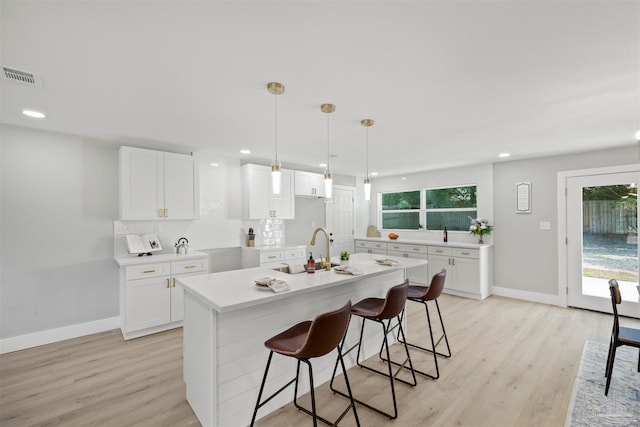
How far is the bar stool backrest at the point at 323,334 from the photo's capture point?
63.4 inches

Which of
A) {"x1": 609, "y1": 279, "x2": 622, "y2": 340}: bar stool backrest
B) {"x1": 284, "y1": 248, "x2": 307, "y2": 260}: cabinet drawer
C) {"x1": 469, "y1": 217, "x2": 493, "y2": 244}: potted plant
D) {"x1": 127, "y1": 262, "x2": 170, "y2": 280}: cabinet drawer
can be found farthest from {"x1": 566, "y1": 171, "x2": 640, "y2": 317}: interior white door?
{"x1": 127, "y1": 262, "x2": 170, "y2": 280}: cabinet drawer

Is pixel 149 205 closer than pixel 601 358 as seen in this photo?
No

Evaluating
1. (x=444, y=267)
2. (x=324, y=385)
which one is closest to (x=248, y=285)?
(x=324, y=385)

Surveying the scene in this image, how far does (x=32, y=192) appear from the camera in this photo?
10.7 feet

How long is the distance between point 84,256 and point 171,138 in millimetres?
1783

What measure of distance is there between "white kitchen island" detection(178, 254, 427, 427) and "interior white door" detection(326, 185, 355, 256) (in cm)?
383

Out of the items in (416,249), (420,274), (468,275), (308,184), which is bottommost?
(420,274)

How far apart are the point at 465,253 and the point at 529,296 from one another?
1188 millimetres

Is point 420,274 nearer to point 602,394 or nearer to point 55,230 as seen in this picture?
point 602,394

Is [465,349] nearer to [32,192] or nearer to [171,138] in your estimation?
[171,138]

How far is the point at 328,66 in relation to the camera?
1.95 metres

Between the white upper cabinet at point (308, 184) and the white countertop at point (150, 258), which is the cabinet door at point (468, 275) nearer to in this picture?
the white upper cabinet at point (308, 184)

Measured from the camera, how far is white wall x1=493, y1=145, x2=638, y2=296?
458cm

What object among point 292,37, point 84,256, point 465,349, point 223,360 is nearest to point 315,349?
point 223,360
